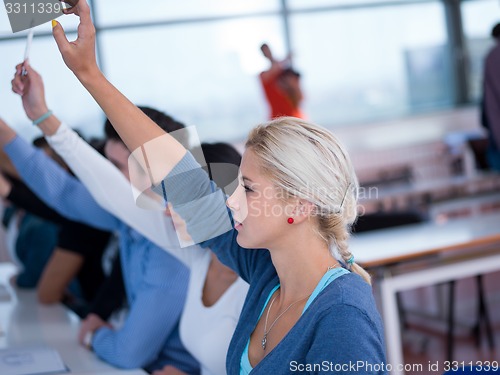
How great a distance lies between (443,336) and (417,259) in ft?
4.57

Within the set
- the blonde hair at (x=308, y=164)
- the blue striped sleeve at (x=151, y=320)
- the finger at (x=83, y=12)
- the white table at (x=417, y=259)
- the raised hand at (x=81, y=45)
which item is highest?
the finger at (x=83, y=12)

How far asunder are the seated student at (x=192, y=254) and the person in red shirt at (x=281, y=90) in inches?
24.5

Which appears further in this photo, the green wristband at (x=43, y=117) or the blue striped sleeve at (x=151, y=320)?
the blue striped sleeve at (x=151, y=320)

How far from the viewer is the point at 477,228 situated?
11.0 ft

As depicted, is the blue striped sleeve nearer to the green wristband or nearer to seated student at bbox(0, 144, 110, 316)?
the green wristband

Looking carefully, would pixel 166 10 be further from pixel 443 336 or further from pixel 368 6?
pixel 443 336

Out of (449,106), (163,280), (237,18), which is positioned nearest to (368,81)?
(449,106)

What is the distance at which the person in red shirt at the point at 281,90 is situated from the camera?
2452mm

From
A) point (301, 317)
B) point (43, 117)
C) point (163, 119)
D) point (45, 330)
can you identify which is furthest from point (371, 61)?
point (301, 317)

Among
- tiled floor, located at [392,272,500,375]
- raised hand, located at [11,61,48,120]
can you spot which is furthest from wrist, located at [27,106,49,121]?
tiled floor, located at [392,272,500,375]

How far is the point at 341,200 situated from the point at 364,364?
342 millimetres

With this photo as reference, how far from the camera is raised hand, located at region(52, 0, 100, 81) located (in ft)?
3.91

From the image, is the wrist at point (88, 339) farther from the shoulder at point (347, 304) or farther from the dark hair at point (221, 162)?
the shoulder at point (347, 304)

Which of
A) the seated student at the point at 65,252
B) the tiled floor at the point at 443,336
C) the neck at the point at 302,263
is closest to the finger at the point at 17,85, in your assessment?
the neck at the point at 302,263
